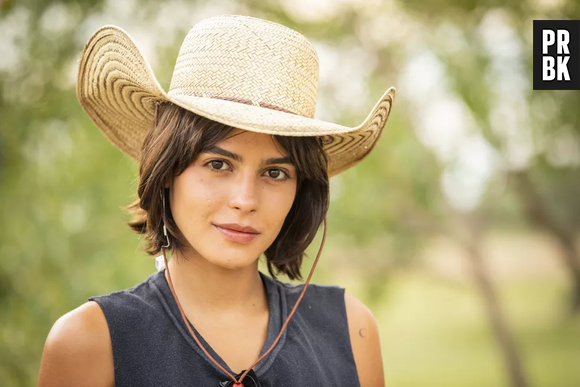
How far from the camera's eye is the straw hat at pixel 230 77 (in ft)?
4.94

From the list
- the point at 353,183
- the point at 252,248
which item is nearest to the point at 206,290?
the point at 252,248

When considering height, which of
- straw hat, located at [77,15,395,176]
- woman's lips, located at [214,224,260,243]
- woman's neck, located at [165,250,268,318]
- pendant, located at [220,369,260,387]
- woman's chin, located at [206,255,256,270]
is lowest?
pendant, located at [220,369,260,387]

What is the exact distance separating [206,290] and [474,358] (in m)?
5.76

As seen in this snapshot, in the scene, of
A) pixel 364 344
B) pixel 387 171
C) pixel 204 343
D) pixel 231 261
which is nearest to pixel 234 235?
pixel 231 261

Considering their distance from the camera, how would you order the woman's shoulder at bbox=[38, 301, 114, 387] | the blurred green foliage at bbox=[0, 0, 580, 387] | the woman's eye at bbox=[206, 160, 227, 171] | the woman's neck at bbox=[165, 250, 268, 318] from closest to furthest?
the woman's shoulder at bbox=[38, 301, 114, 387], the woman's eye at bbox=[206, 160, 227, 171], the woman's neck at bbox=[165, 250, 268, 318], the blurred green foliage at bbox=[0, 0, 580, 387]

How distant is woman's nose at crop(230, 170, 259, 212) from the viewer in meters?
1.50

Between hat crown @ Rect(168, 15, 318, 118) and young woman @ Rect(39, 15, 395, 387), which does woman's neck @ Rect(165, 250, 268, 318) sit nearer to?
young woman @ Rect(39, 15, 395, 387)

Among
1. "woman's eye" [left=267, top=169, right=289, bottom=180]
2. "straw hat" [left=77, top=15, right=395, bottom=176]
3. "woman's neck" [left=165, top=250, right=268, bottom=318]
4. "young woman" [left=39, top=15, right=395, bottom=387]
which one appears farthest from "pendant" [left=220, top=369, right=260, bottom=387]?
"straw hat" [left=77, top=15, right=395, bottom=176]

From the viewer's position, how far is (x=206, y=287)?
1.67 m

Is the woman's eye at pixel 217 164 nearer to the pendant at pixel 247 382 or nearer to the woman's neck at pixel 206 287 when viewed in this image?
the woman's neck at pixel 206 287

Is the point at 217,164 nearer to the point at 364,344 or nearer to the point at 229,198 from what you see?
the point at 229,198

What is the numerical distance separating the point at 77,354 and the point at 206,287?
1.22ft

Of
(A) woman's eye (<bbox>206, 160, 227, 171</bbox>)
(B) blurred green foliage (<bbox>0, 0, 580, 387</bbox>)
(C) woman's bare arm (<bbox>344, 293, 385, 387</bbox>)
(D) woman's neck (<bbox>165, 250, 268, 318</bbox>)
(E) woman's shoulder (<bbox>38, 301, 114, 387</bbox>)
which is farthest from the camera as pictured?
(B) blurred green foliage (<bbox>0, 0, 580, 387</bbox>)

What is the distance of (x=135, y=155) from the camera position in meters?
1.94
